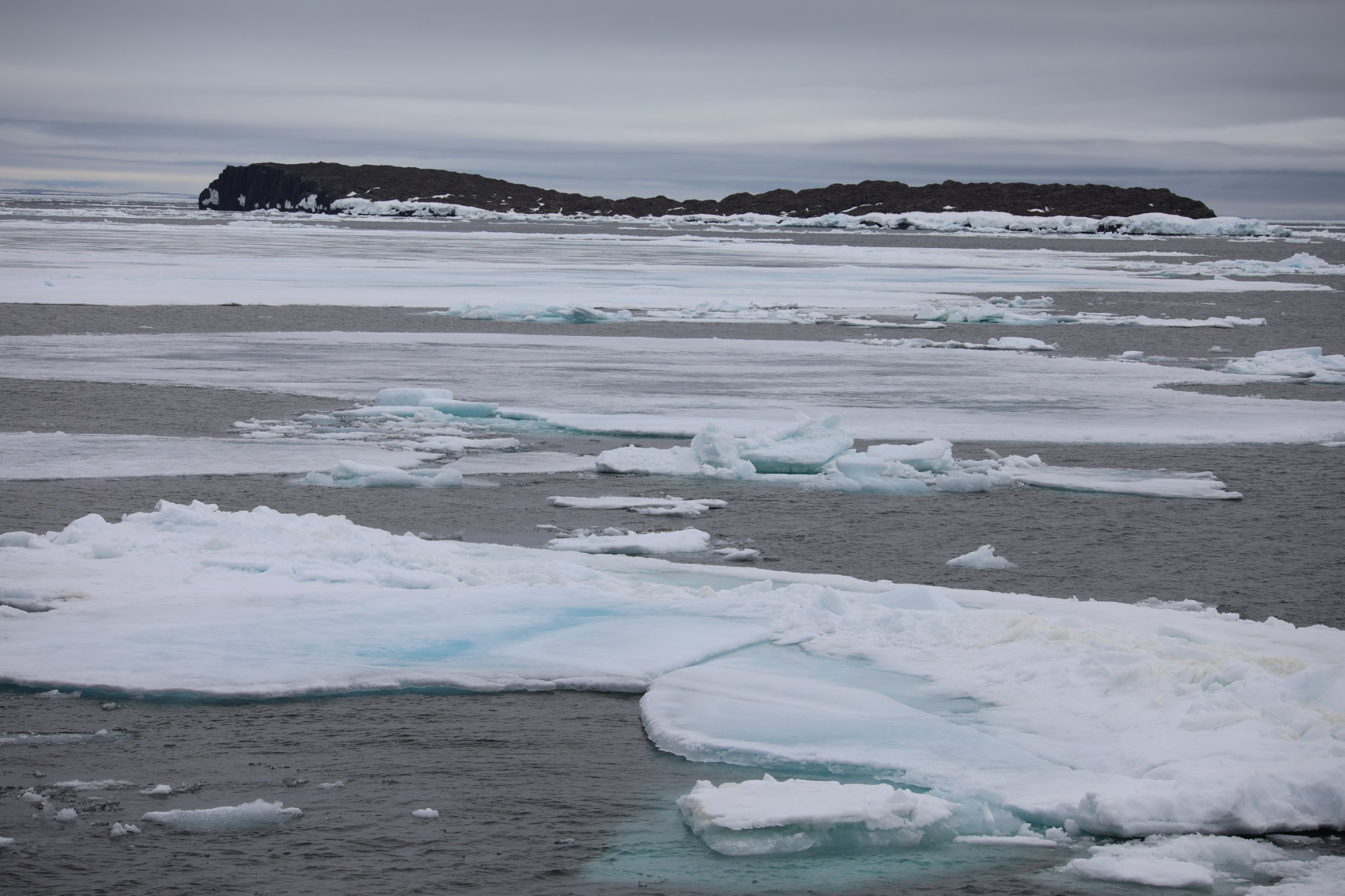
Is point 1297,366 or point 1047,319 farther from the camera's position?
point 1047,319

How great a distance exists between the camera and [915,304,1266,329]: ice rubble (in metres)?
20.1

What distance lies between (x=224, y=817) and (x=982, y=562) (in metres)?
3.86

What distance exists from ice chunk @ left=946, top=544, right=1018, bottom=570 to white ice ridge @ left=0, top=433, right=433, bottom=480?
11.9 ft

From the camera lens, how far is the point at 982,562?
21.2 ft

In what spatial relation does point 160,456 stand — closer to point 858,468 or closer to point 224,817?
point 858,468

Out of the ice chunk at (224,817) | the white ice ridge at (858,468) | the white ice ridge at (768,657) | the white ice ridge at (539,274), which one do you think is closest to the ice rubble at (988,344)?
the white ice ridge at (539,274)

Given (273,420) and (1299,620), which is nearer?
(1299,620)

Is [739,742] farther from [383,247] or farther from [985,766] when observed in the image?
[383,247]

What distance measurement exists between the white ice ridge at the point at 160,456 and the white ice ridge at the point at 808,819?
5.26 metres

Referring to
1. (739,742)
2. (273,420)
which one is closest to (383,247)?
(273,420)

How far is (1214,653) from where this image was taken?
475cm

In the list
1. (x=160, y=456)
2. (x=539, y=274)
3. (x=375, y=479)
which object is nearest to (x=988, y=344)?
(x=375, y=479)

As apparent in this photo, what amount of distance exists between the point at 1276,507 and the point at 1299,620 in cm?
230

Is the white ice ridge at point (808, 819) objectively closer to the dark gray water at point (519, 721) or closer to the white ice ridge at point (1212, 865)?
the dark gray water at point (519, 721)
